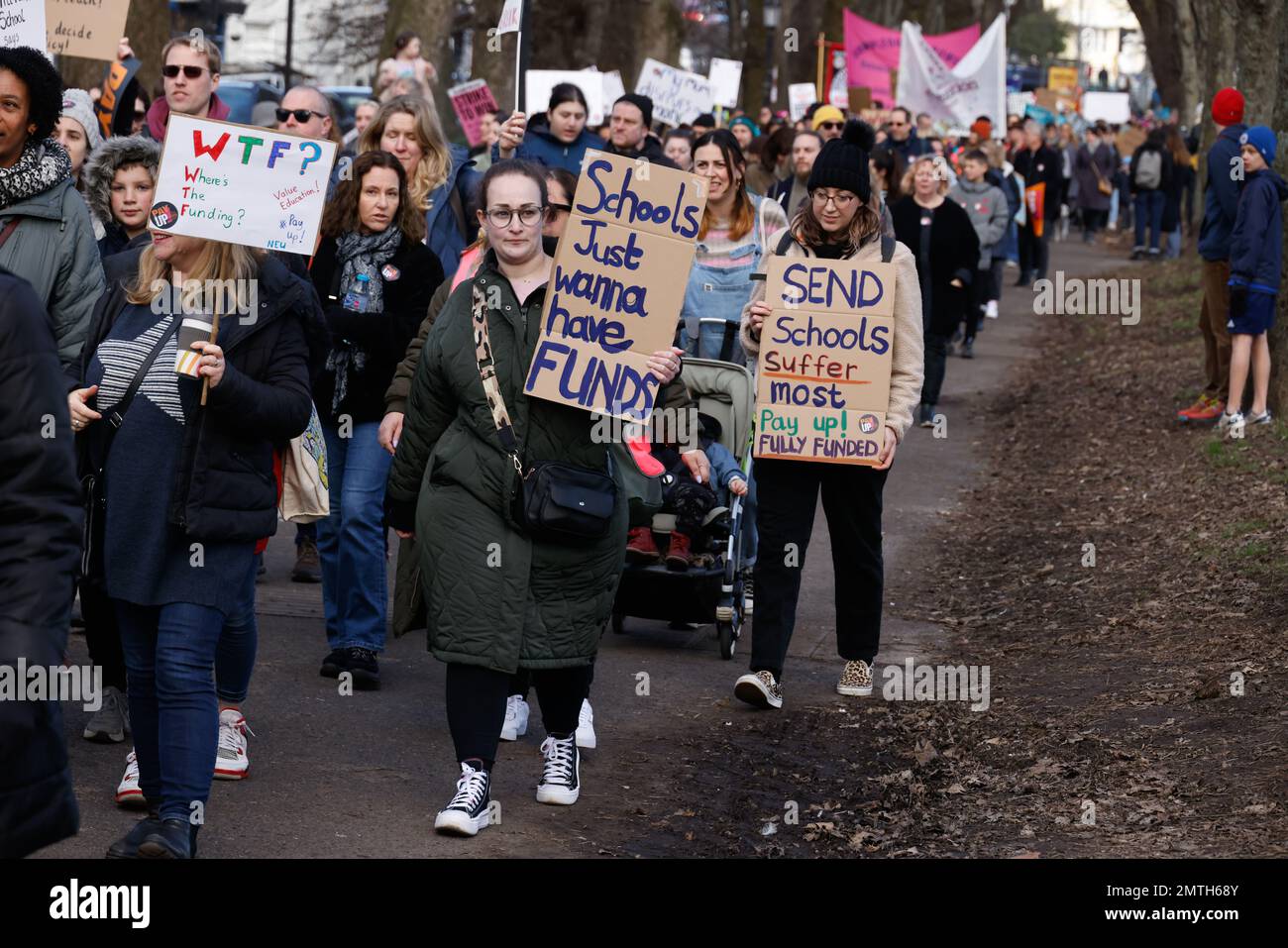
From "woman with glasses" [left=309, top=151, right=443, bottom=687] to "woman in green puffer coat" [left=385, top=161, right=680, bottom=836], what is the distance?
1782mm

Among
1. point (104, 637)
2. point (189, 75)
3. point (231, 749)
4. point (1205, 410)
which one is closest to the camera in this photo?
point (231, 749)

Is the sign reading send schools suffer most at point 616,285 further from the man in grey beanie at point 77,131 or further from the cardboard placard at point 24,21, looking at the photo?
the cardboard placard at point 24,21

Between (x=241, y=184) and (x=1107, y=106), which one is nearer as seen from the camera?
(x=241, y=184)

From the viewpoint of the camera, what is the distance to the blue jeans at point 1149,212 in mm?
34281

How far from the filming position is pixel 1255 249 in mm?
13797

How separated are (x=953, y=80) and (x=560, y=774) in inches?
842

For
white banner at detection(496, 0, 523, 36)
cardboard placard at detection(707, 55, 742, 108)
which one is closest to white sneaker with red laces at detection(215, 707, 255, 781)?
white banner at detection(496, 0, 523, 36)

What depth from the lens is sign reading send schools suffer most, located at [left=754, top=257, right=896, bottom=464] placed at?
7.87 meters

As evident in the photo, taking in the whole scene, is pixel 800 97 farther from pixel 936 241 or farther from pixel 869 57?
pixel 936 241

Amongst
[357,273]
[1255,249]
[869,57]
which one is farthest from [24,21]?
[869,57]

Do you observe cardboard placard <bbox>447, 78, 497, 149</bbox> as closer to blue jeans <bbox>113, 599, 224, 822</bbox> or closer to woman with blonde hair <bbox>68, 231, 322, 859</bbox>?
woman with blonde hair <bbox>68, 231, 322, 859</bbox>

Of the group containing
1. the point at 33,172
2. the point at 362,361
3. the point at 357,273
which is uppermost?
the point at 33,172
